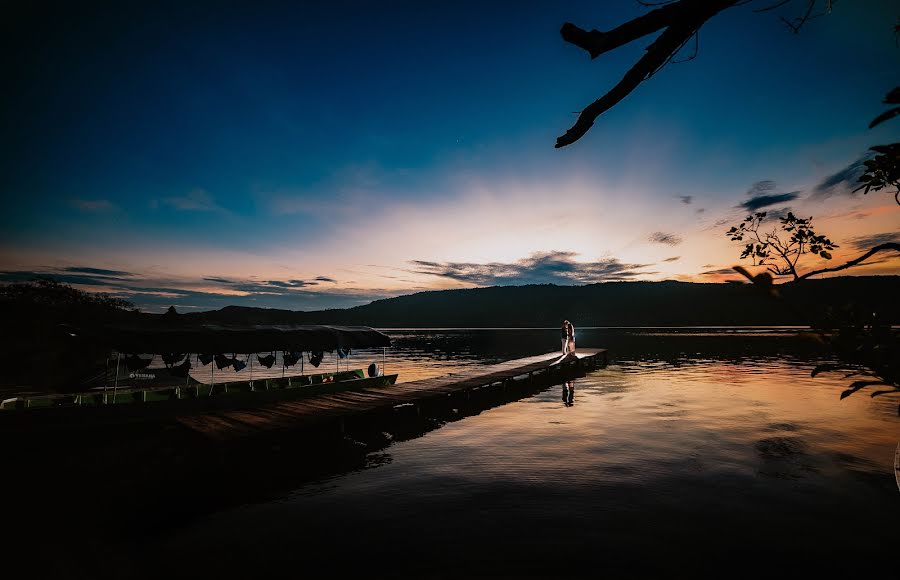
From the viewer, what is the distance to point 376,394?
76.7 ft

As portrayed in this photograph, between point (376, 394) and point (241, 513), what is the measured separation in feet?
40.0

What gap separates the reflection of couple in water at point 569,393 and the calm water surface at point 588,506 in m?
6.00

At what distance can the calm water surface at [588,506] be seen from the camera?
8.91m

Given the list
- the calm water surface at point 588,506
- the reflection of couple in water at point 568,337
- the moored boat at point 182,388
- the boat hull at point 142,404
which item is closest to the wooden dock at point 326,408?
the boat hull at point 142,404

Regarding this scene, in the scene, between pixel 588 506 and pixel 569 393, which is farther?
pixel 569 393

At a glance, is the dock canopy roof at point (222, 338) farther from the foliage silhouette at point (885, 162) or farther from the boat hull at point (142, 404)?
the foliage silhouette at point (885, 162)

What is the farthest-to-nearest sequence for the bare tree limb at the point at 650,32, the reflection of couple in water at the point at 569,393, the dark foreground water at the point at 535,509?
1. the reflection of couple in water at the point at 569,393
2. the dark foreground water at the point at 535,509
3. the bare tree limb at the point at 650,32

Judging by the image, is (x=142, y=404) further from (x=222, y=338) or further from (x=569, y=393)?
(x=569, y=393)

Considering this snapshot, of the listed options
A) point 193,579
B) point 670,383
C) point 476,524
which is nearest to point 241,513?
point 193,579

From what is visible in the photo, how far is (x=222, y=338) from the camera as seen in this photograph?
18594 millimetres

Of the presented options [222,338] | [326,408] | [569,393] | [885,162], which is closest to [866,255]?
[885,162]

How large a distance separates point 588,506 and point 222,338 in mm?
15677

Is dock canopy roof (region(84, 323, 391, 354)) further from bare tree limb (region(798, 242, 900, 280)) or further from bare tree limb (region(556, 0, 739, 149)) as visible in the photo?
bare tree limb (region(798, 242, 900, 280))

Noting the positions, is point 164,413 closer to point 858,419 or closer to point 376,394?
point 376,394
